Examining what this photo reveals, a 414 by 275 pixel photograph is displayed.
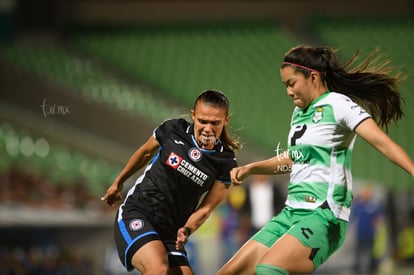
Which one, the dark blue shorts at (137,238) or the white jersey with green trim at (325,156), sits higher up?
the white jersey with green trim at (325,156)

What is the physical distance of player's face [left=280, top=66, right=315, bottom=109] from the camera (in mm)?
4203

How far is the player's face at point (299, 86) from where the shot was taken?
420 centimetres

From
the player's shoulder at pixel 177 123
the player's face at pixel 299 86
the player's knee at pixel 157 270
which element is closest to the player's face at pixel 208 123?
the player's shoulder at pixel 177 123

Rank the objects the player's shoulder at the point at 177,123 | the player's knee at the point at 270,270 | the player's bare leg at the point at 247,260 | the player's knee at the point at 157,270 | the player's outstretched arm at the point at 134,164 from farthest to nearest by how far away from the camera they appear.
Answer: the player's outstretched arm at the point at 134,164, the player's shoulder at the point at 177,123, the player's knee at the point at 157,270, the player's bare leg at the point at 247,260, the player's knee at the point at 270,270

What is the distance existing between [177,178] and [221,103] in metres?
0.54

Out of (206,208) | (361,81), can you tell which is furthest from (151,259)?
(361,81)

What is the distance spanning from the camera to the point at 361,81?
437 cm

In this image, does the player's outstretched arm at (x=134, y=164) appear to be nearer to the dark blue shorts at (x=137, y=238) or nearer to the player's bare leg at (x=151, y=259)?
the dark blue shorts at (x=137, y=238)

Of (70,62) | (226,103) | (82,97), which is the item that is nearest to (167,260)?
(226,103)

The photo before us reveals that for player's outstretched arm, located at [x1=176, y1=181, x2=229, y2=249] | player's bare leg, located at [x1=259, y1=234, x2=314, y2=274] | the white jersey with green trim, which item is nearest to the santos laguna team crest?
player's outstretched arm, located at [x1=176, y1=181, x2=229, y2=249]

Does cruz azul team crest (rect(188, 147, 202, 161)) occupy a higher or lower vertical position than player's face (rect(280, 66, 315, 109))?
lower

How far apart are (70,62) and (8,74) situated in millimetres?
1768

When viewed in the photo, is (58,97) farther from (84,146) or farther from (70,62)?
(70,62)

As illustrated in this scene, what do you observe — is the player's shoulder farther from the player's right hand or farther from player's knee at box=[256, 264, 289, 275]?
player's knee at box=[256, 264, 289, 275]
